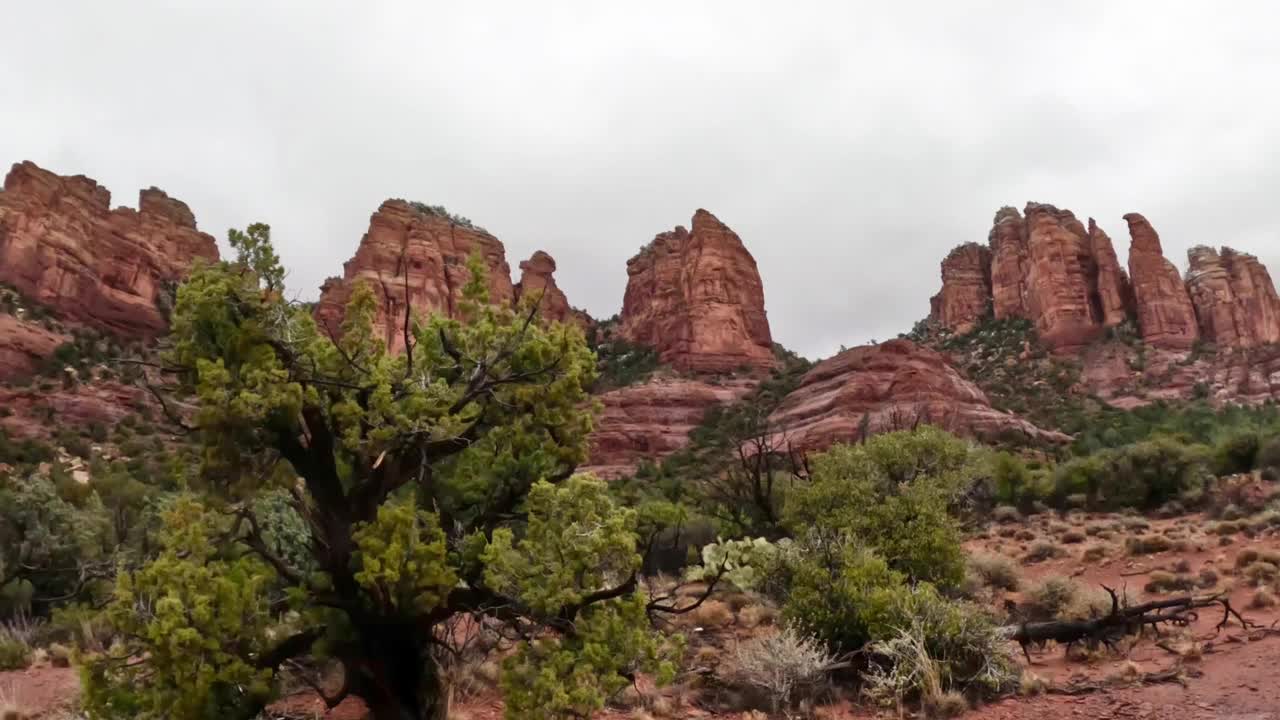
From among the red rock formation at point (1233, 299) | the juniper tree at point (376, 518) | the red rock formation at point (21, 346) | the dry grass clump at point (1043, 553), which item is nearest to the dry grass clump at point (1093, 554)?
the dry grass clump at point (1043, 553)

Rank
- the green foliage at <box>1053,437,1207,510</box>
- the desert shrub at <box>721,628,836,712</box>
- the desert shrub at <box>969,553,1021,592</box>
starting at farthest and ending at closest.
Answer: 1. the green foliage at <box>1053,437,1207,510</box>
2. the desert shrub at <box>969,553,1021,592</box>
3. the desert shrub at <box>721,628,836,712</box>

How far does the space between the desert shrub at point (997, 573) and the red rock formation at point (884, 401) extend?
95.8ft

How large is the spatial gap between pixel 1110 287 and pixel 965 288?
17.1 metres

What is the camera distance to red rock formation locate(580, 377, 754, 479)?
55031 mm

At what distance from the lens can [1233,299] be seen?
7862 centimetres

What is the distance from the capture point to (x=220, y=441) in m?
6.42

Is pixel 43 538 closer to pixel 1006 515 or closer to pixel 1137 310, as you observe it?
pixel 1006 515

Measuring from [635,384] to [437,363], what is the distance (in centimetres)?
5755

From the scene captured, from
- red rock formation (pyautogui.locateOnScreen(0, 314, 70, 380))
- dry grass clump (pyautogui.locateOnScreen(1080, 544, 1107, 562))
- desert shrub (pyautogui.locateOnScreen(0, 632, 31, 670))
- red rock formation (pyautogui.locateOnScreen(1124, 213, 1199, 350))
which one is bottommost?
dry grass clump (pyautogui.locateOnScreen(1080, 544, 1107, 562))

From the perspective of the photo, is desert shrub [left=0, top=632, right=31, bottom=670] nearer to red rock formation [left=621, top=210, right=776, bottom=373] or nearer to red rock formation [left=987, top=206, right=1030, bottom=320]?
red rock formation [left=621, top=210, right=776, bottom=373]

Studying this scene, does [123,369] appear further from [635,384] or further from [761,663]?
[761,663]

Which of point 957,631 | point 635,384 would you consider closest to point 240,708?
point 957,631

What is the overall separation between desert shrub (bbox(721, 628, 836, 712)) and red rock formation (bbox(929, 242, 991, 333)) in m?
85.6

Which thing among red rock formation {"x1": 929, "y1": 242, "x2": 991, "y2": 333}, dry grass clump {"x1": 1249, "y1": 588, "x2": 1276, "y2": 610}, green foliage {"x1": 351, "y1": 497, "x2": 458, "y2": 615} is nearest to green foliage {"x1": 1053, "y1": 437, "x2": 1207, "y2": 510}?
dry grass clump {"x1": 1249, "y1": 588, "x2": 1276, "y2": 610}
